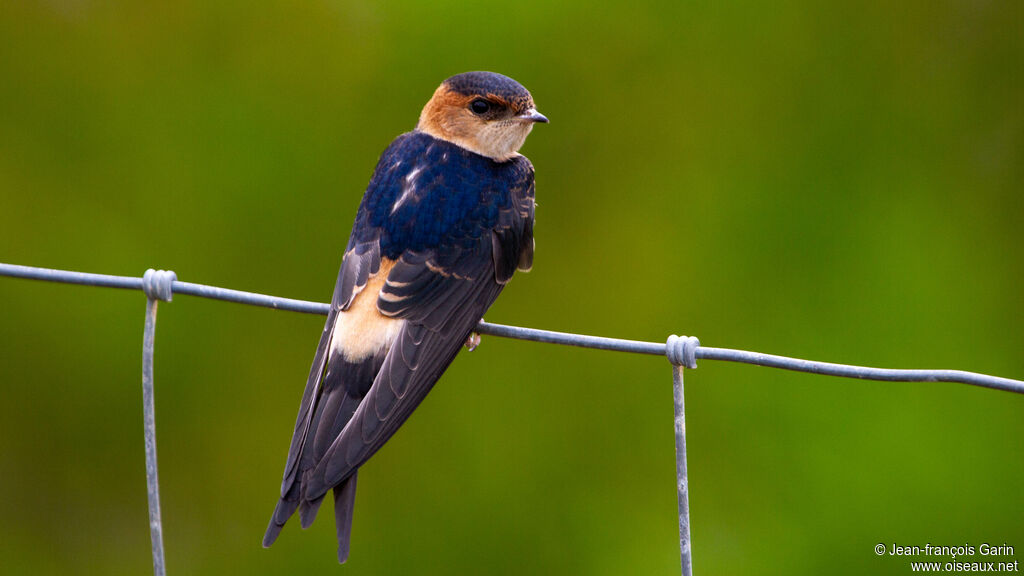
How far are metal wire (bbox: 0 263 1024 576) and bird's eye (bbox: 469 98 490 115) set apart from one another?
1.44 feet

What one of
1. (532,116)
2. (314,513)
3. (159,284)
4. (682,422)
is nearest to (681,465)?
(682,422)

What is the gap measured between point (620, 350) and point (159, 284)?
0.48 metres

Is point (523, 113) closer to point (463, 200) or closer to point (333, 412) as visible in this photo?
point (463, 200)

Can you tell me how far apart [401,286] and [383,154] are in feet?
1.02

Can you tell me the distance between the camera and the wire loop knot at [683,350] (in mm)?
941

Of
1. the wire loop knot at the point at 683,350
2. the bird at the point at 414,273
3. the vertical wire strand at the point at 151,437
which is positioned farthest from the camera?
the bird at the point at 414,273

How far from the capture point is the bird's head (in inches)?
63.7

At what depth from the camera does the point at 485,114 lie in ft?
5.40

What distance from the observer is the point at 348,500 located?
1.22 meters

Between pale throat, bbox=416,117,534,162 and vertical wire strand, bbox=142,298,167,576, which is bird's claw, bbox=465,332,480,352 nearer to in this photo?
pale throat, bbox=416,117,534,162

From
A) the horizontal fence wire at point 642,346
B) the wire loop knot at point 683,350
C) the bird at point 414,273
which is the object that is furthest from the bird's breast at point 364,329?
the wire loop knot at point 683,350

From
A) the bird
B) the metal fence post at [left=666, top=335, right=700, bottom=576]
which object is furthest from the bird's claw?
the metal fence post at [left=666, top=335, right=700, bottom=576]

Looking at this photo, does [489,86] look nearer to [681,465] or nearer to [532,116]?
[532,116]

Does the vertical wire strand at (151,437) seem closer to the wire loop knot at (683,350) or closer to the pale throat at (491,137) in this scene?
the wire loop knot at (683,350)
